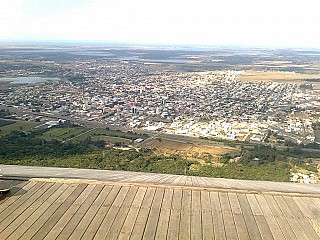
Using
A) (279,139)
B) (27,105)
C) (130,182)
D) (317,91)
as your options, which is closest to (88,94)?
(27,105)

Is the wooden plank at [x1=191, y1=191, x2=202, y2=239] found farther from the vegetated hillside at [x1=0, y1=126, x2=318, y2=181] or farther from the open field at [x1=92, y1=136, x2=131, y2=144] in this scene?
the open field at [x1=92, y1=136, x2=131, y2=144]

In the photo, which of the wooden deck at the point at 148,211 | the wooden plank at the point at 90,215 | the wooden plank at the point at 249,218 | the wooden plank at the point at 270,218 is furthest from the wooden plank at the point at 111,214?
the wooden plank at the point at 270,218

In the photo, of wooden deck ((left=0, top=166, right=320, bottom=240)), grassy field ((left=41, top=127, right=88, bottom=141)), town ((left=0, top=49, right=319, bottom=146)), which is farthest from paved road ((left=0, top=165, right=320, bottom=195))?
town ((left=0, top=49, right=319, bottom=146))

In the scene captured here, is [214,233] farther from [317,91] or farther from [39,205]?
[317,91]

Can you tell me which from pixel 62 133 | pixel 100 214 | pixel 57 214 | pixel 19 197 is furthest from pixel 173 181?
pixel 62 133

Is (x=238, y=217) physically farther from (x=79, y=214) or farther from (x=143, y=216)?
(x=79, y=214)
